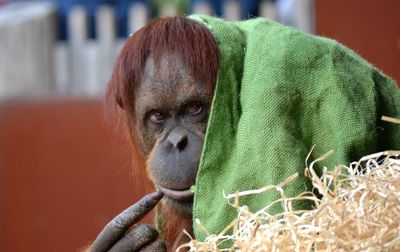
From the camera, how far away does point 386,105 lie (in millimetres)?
2203

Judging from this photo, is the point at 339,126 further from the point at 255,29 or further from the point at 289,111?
the point at 255,29

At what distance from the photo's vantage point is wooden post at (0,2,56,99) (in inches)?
172

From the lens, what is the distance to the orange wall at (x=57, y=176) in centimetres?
397

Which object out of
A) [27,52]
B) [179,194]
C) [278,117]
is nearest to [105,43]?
[27,52]

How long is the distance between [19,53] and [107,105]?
2.06 m

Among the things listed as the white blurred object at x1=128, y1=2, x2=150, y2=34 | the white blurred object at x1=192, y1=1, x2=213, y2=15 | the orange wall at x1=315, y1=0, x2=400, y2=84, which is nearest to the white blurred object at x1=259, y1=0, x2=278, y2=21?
the white blurred object at x1=192, y1=1, x2=213, y2=15

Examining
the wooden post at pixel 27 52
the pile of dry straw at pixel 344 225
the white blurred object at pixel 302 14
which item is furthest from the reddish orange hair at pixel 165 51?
the wooden post at pixel 27 52

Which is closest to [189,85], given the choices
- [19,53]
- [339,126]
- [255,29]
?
[255,29]

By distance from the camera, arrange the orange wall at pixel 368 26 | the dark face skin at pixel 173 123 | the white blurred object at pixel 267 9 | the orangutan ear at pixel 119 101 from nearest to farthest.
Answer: the dark face skin at pixel 173 123 < the orangutan ear at pixel 119 101 < the orange wall at pixel 368 26 < the white blurred object at pixel 267 9

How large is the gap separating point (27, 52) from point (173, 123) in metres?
2.34

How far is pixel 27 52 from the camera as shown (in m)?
4.41

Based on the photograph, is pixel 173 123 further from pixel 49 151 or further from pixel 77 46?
pixel 77 46

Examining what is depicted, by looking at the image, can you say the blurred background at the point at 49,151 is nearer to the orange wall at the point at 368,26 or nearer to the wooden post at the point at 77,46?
the wooden post at the point at 77,46

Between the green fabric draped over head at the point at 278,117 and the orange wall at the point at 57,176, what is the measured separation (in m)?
1.85
